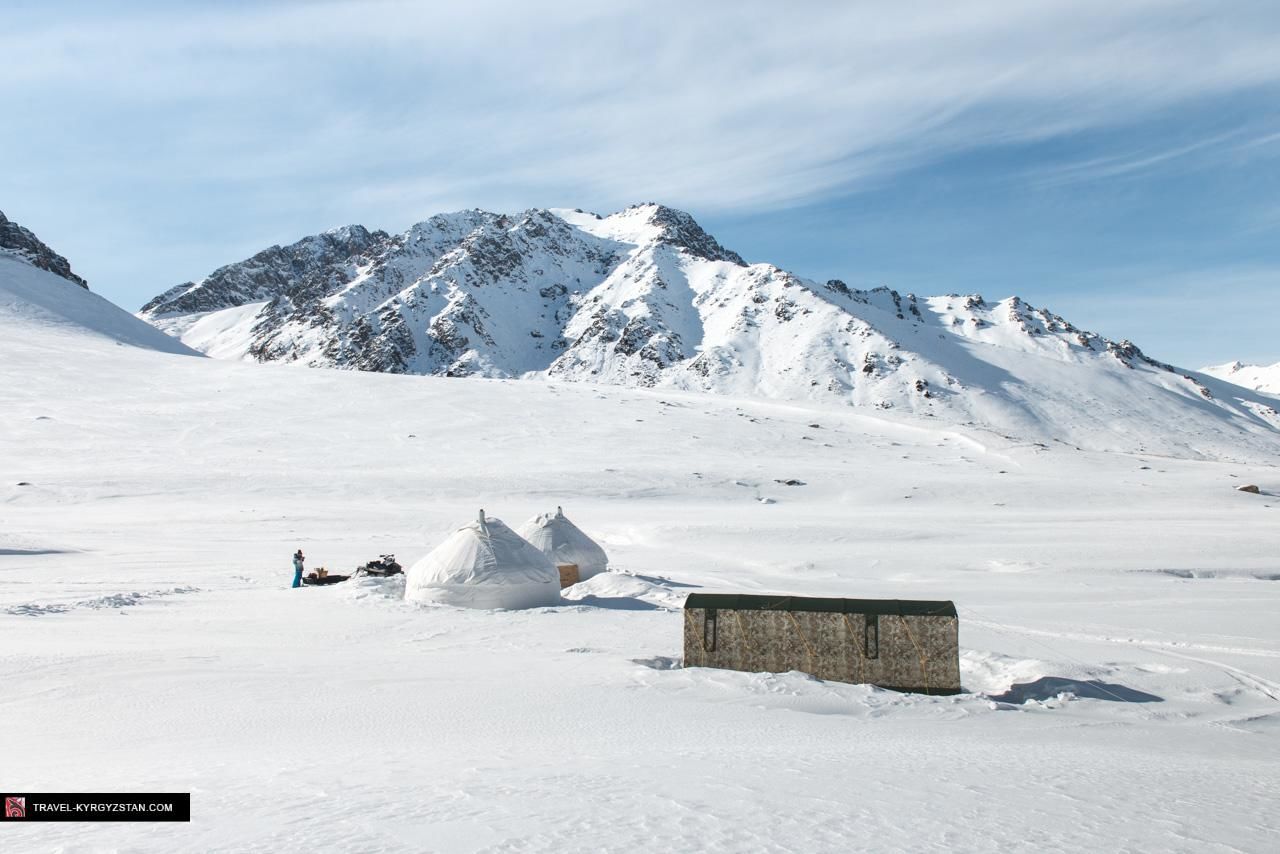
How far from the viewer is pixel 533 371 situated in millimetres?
176625

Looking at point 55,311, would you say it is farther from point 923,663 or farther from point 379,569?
point 923,663

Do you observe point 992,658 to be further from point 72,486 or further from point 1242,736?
point 72,486

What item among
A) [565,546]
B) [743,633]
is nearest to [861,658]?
[743,633]

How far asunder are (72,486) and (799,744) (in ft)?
136

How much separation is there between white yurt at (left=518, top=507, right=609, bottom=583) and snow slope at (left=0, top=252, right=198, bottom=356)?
74792 millimetres

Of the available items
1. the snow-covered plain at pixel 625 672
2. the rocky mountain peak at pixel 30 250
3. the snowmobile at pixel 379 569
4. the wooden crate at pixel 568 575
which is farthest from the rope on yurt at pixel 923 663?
the rocky mountain peak at pixel 30 250

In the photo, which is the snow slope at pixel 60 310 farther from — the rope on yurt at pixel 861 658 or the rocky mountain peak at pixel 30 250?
the rope on yurt at pixel 861 658

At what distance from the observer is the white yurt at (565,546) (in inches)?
976

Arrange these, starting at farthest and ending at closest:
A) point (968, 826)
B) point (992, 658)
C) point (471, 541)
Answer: point (471, 541) < point (992, 658) < point (968, 826)

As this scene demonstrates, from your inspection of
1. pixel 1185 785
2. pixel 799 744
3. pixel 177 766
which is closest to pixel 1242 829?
pixel 1185 785

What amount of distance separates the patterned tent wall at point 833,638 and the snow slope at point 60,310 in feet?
282

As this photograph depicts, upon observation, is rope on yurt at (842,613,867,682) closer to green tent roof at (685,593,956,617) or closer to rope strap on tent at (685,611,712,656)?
green tent roof at (685,593,956,617)

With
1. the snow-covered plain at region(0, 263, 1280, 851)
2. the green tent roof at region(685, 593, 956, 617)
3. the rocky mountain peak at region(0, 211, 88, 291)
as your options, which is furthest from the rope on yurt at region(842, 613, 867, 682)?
the rocky mountain peak at region(0, 211, 88, 291)

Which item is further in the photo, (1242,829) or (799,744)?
(799,744)
